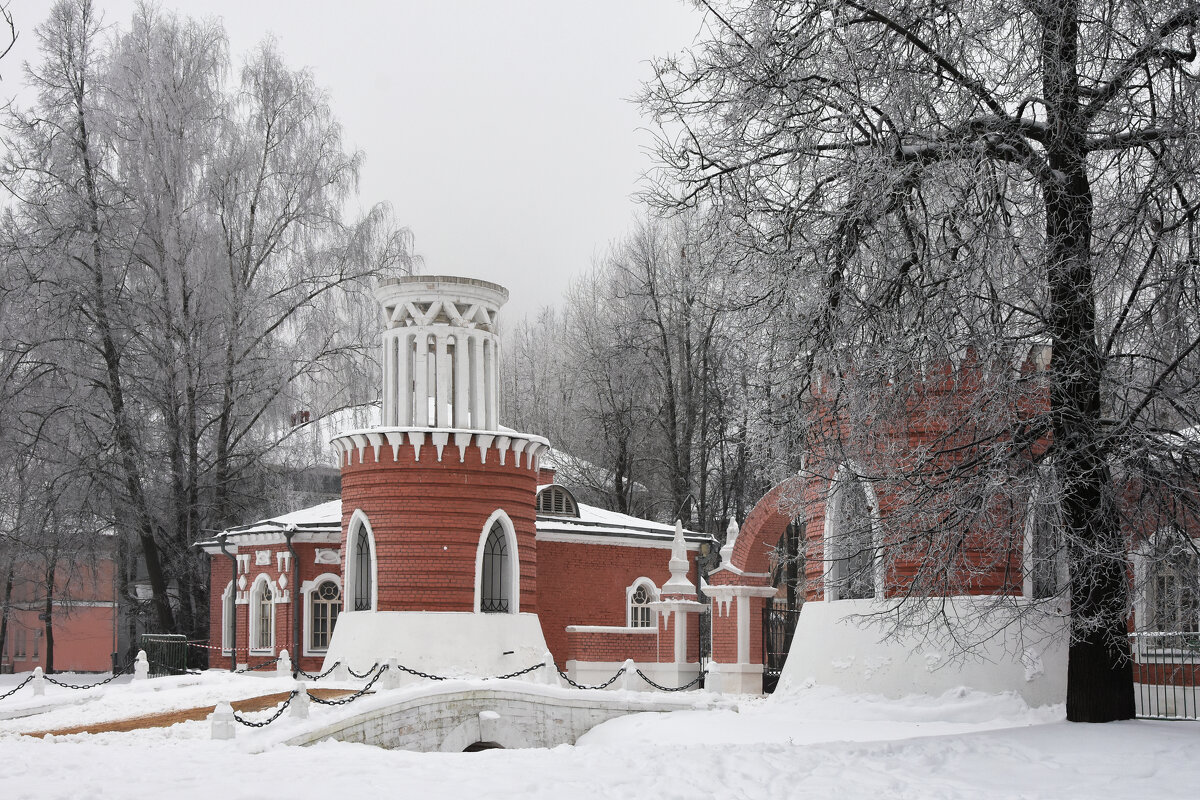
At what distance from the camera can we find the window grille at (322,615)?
27.8m

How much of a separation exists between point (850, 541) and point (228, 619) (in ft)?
61.2

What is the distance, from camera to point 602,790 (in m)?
10.5

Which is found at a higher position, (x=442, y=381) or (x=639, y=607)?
(x=442, y=381)

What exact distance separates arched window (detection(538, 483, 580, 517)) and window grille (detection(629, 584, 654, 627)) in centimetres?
256

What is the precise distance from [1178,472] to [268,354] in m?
25.1

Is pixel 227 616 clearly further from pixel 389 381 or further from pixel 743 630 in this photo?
pixel 743 630

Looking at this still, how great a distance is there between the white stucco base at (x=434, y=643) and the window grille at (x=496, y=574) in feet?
0.99

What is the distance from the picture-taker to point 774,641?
24969mm

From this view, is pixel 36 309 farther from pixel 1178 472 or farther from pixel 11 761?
pixel 1178 472

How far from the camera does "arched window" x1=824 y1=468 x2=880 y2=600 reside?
1412 cm

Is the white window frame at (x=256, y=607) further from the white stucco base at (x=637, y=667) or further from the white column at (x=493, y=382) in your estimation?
the white column at (x=493, y=382)

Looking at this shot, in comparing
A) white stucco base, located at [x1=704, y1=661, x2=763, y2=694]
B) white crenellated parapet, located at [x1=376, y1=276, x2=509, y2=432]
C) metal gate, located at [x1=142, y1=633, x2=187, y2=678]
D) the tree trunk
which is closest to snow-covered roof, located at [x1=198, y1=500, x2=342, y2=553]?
metal gate, located at [x1=142, y1=633, x2=187, y2=678]

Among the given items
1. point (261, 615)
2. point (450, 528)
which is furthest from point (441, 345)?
point (261, 615)

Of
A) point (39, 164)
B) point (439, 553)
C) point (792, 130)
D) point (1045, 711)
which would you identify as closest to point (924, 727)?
point (1045, 711)
